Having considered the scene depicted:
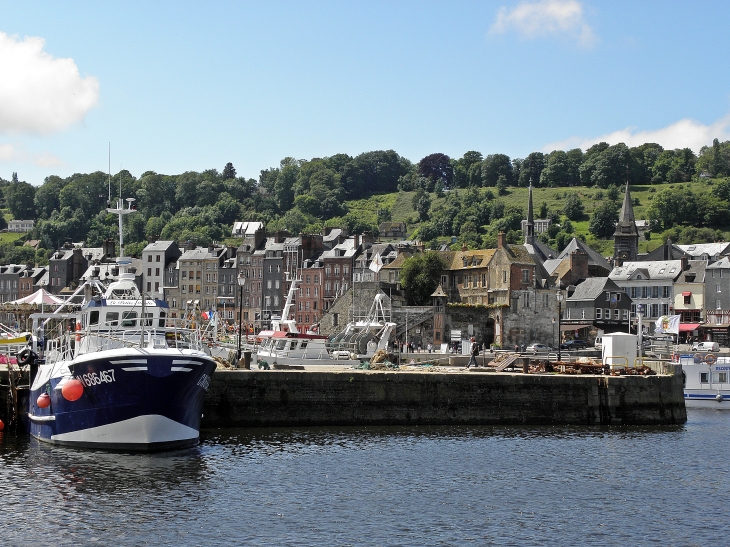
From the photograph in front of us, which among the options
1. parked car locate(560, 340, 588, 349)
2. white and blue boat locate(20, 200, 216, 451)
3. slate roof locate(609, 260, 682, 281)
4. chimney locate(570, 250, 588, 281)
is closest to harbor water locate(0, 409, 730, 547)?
white and blue boat locate(20, 200, 216, 451)

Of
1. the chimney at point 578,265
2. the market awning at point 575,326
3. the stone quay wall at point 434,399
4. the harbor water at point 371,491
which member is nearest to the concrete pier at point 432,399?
the stone quay wall at point 434,399

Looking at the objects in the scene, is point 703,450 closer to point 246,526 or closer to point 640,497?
point 640,497

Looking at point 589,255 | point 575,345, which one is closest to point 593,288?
point 575,345

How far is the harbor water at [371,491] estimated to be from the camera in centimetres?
2823

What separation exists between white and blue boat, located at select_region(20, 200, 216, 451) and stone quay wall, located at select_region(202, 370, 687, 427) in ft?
13.5

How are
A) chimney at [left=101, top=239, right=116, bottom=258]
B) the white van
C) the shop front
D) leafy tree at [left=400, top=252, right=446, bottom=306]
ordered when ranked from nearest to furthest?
the white van → leafy tree at [left=400, top=252, right=446, bottom=306] → the shop front → chimney at [left=101, top=239, right=116, bottom=258]

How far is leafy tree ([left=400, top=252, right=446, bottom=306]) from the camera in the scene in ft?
325

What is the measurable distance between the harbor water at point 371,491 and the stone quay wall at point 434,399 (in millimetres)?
1217

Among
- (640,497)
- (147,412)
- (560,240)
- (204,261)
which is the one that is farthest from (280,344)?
(560,240)

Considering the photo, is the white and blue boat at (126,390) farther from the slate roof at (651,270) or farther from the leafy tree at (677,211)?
the leafy tree at (677,211)

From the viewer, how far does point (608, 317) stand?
367 ft

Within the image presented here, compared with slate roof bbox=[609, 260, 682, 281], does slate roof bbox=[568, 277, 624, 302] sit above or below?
below

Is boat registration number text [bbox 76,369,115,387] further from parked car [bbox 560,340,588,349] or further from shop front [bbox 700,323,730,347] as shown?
shop front [bbox 700,323,730,347]

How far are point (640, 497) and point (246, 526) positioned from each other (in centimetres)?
1347
